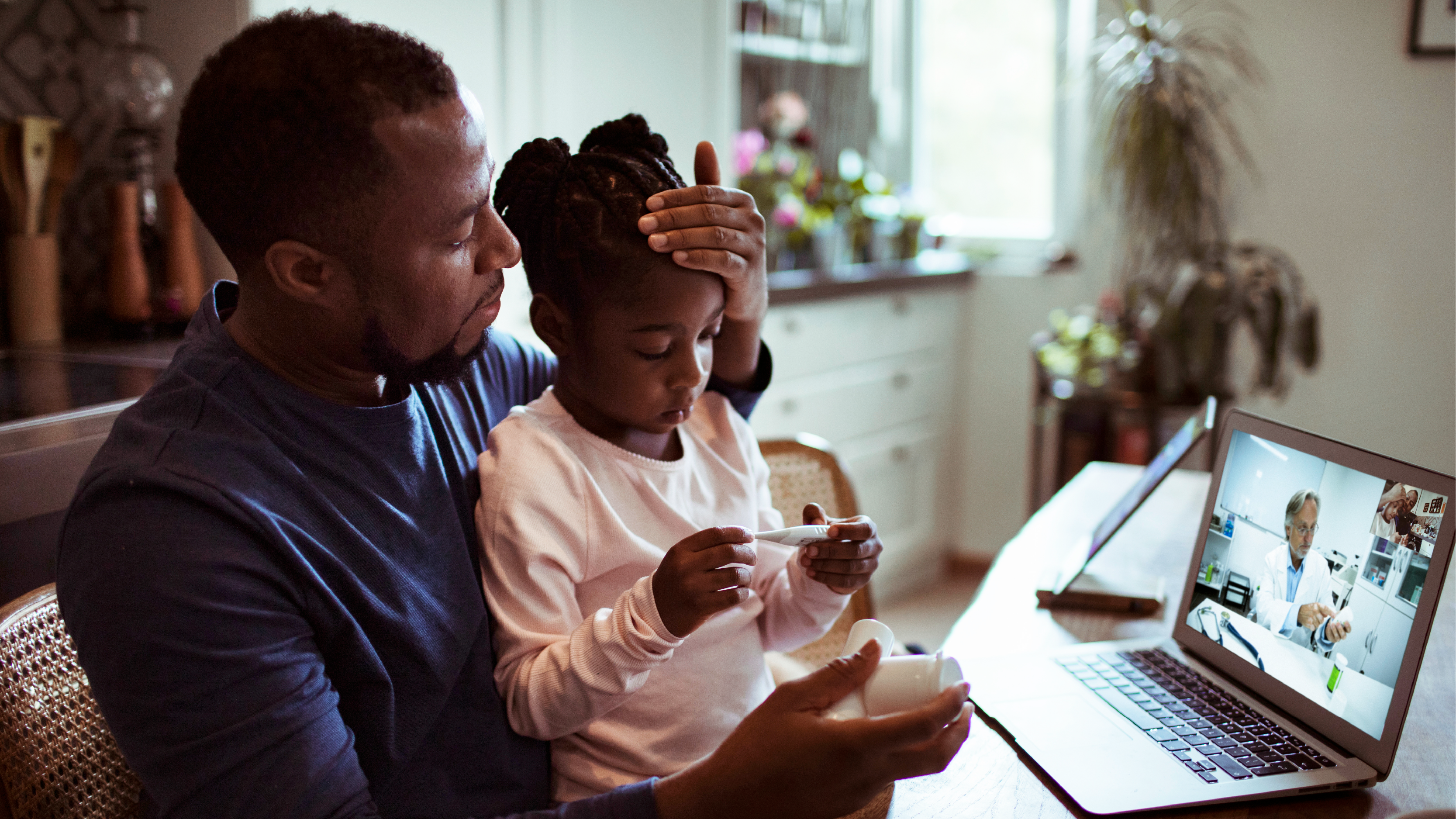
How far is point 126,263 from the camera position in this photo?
194cm

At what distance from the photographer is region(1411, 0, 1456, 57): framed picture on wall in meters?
2.91

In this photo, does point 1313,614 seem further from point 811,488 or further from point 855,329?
point 855,329

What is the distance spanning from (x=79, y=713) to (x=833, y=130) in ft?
10.8

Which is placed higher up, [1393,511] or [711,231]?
[711,231]

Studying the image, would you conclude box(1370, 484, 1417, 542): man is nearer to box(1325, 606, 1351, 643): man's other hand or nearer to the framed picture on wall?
box(1325, 606, 1351, 643): man's other hand

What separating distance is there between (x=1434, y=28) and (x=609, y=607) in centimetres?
307

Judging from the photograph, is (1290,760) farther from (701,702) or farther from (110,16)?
(110,16)

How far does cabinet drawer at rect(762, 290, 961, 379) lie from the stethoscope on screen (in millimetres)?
1791

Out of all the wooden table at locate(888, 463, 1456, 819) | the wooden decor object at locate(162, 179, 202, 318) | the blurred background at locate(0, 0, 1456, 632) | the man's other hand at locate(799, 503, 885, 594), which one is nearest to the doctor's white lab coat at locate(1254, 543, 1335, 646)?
the wooden table at locate(888, 463, 1456, 819)

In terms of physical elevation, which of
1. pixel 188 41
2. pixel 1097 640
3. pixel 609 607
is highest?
pixel 188 41

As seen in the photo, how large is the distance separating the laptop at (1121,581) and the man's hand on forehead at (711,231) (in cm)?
56

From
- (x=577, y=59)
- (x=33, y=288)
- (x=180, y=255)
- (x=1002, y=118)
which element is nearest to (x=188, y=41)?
(x=180, y=255)

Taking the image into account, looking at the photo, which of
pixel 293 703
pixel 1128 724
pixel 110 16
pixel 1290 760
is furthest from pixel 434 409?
pixel 110 16

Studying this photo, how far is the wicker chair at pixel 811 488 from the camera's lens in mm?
1587
